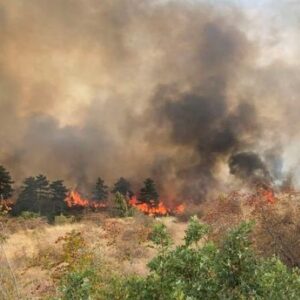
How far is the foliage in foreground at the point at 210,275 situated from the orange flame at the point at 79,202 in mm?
69074

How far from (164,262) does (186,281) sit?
652mm

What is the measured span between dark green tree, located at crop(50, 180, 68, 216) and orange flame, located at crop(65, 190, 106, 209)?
180 centimetres

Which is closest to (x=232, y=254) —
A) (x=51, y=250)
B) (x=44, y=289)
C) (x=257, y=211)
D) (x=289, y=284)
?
(x=289, y=284)

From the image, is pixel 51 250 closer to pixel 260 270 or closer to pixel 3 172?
pixel 260 270

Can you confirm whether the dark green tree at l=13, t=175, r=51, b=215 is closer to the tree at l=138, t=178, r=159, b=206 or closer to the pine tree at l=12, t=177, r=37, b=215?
the pine tree at l=12, t=177, r=37, b=215

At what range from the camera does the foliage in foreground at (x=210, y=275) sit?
10.4 meters

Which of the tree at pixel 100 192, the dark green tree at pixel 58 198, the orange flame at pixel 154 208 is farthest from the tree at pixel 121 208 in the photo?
the tree at pixel 100 192

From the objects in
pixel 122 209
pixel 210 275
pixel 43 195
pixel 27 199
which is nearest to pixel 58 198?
pixel 43 195

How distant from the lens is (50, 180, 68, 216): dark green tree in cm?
7452

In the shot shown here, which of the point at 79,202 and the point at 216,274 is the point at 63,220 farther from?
the point at 216,274

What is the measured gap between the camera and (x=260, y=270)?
1073 cm

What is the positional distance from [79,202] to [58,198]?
24.8ft

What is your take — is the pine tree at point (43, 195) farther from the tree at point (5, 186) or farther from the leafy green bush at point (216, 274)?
the leafy green bush at point (216, 274)

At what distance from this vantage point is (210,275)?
11.2 m
